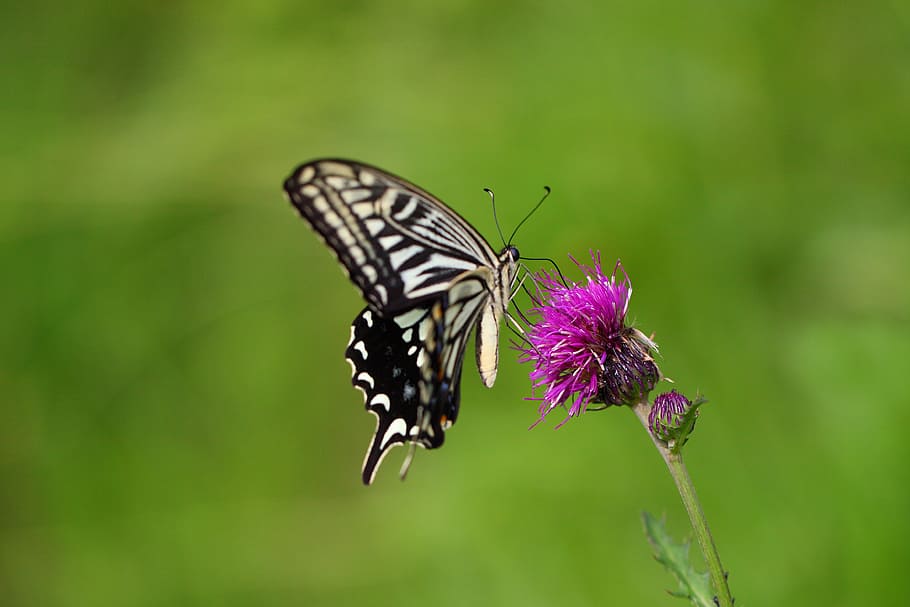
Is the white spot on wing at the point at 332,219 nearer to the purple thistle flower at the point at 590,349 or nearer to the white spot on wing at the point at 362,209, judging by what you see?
the white spot on wing at the point at 362,209

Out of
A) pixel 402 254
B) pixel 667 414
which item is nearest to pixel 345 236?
pixel 402 254

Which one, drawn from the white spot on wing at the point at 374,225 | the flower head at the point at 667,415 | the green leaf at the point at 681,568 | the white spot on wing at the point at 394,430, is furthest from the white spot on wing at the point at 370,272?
the green leaf at the point at 681,568

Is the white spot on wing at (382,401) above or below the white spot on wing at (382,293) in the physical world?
below

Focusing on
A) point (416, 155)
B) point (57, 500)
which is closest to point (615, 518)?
point (416, 155)

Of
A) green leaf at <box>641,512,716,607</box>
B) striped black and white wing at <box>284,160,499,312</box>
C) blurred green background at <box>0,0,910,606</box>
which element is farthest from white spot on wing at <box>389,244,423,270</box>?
blurred green background at <box>0,0,910,606</box>

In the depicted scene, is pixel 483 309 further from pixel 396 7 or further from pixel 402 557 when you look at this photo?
pixel 396 7

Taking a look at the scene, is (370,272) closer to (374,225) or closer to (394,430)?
(374,225)
